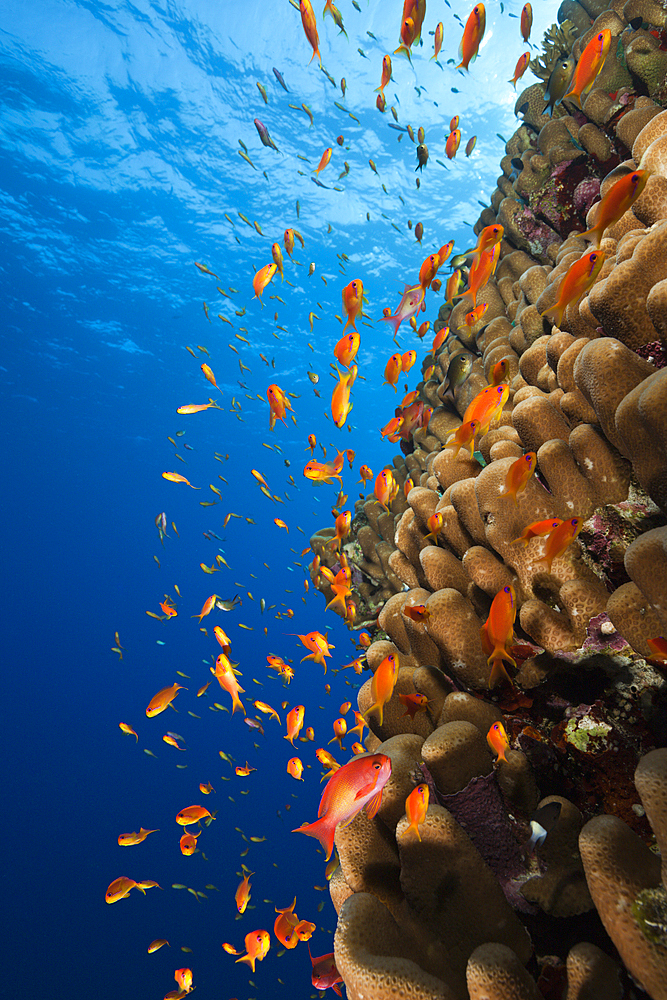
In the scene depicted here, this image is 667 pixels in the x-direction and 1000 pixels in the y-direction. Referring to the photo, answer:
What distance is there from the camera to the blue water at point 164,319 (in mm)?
21172

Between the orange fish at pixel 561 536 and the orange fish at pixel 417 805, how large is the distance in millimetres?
1095

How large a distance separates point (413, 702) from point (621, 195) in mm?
2591

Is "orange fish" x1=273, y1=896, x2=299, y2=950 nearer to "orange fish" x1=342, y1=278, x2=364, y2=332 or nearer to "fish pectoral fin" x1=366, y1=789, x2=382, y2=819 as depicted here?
"fish pectoral fin" x1=366, y1=789, x2=382, y2=819

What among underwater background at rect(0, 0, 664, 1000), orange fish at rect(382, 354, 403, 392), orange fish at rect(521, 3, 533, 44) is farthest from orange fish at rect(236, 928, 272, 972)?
orange fish at rect(521, 3, 533, 44)

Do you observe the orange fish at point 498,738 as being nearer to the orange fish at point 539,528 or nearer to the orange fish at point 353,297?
the orange fish at point 539,528

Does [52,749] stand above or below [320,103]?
below

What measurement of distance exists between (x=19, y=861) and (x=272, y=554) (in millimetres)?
57566

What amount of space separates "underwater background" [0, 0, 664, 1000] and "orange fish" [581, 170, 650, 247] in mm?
3216

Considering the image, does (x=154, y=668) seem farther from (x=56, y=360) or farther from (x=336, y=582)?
(x=336, y=582)

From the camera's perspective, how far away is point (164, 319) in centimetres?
3438

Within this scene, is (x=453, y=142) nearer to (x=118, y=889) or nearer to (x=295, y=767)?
(x=295, y=767)

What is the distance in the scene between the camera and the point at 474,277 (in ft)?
11.5

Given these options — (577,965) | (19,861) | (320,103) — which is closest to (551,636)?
(577,965)

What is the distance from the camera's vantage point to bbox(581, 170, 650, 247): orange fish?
1.81 meters
